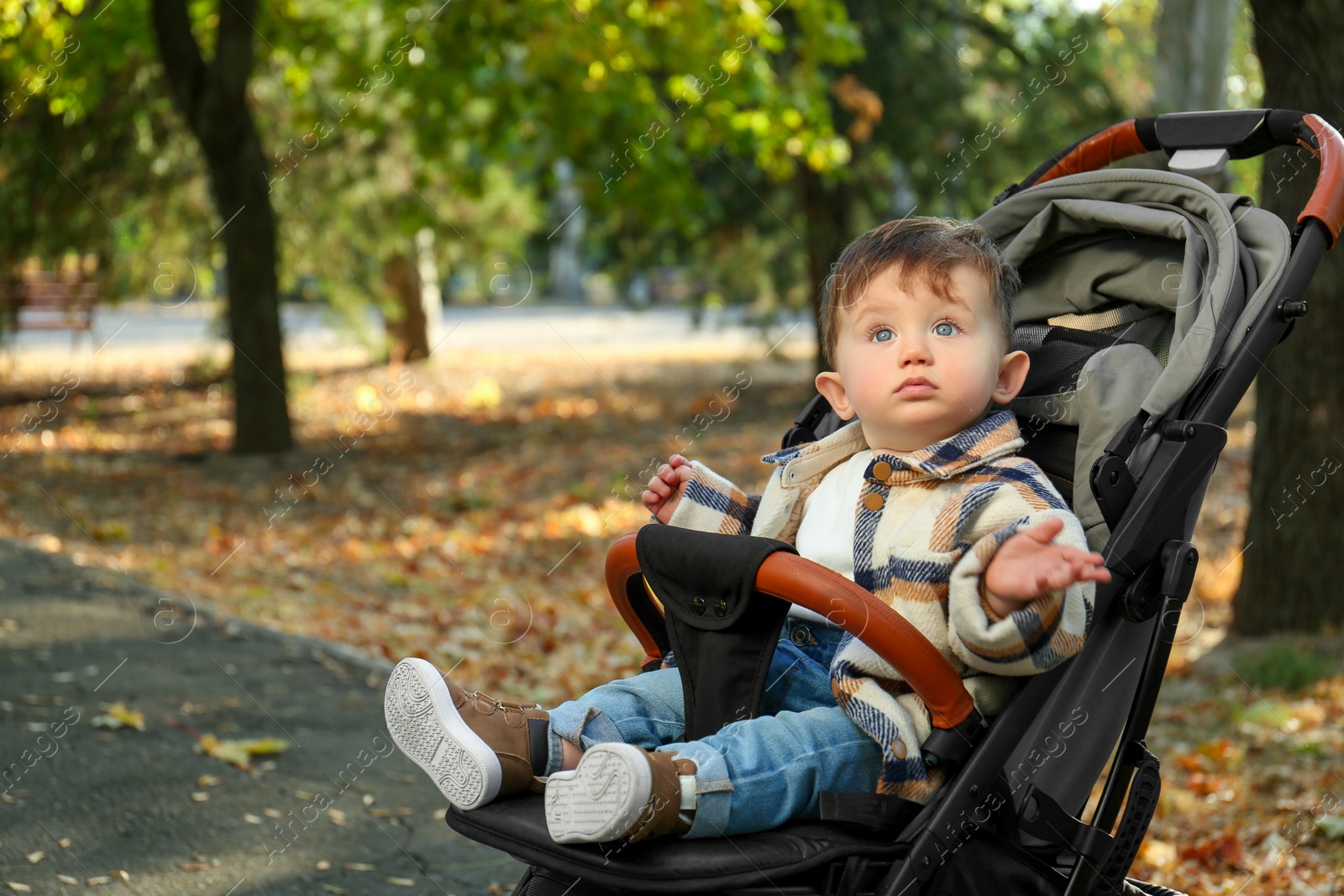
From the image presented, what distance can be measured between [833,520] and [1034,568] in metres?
0.69

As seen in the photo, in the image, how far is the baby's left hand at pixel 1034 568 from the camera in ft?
6.49

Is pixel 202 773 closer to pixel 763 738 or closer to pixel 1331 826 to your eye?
pixel 763 738

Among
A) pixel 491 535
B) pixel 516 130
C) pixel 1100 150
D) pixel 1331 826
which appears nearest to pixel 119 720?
pixel 1100 150

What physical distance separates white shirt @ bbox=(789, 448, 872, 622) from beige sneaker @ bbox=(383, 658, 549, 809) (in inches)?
25.0

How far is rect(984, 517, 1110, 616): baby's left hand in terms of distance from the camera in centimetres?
198

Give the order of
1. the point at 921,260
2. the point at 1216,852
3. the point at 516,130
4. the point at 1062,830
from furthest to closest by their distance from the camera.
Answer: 1. the point at 516,130
2. the point at 1216,852
3. the point at 921,260
4. the point at 1062,830

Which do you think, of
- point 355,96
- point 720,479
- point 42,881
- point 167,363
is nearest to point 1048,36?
point 355,96

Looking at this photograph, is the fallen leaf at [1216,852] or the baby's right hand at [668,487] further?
the fallen leaf at [1216,852]

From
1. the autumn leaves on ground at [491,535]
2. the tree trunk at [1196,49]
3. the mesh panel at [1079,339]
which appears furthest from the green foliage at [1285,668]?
the tree trunk at [1196,49]

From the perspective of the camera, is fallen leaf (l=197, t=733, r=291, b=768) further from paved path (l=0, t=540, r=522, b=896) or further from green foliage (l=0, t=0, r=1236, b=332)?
green foliage (l=0, t=0, r=1236, b=332)

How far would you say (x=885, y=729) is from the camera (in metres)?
2.22

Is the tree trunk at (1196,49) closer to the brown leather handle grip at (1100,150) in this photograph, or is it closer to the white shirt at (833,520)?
the brown leather handle grip at (1100,150)

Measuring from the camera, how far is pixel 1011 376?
2.68 metres

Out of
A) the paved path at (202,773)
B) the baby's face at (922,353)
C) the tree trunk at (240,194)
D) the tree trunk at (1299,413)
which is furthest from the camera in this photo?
the tree trunk at (240,194)
